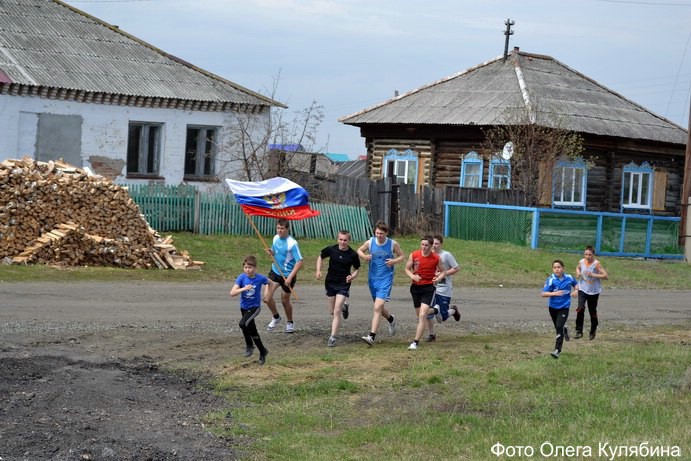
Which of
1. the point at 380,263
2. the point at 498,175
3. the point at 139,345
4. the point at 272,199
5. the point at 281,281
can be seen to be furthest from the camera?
the point at 498,175

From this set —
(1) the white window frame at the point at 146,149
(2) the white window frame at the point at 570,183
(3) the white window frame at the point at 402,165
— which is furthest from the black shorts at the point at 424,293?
(3) the white window frame at the point at 402,165

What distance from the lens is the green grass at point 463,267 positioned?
2301 cm

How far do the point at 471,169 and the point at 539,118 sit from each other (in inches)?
155

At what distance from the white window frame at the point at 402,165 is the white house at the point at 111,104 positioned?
6.27 m

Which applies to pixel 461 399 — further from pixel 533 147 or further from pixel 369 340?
pixel 533 147

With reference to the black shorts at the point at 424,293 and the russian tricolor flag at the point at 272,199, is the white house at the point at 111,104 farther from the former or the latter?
the black shorts at the point at 424,293

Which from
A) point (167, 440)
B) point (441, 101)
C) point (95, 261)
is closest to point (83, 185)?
point (95, 261)

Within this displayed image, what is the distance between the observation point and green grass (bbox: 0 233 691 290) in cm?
2301

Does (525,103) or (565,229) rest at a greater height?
(525,103)

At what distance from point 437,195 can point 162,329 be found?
19.3m

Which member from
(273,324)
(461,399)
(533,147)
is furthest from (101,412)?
(533,147)

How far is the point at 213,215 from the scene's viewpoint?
30.3 metres

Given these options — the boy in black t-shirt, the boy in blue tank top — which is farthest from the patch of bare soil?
the boy in blue tank top

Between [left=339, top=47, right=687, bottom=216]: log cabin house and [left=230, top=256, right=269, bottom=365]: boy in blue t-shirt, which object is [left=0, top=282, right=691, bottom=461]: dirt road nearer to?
[left=230, top=256, right=269, bottom=365]: boy in blue t-shirt
